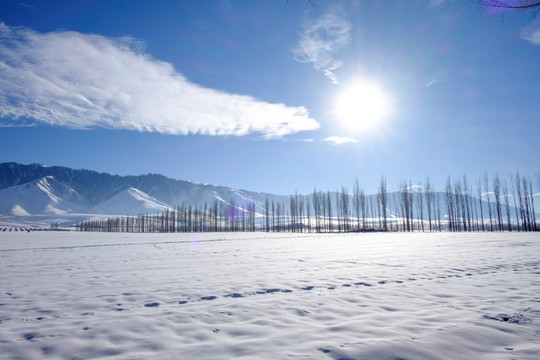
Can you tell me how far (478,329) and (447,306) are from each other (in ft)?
3.97

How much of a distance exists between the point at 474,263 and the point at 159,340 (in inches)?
428

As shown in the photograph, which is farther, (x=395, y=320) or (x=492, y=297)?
(x=492, y=297)

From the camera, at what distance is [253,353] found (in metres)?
3.16

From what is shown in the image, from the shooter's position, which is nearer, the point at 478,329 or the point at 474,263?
the point at 478,329

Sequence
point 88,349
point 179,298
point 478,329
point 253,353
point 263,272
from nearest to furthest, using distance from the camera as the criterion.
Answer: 1. point 253,353
2. point 88,349
3. point 478,329
4. point 179,298
5. point 263,272

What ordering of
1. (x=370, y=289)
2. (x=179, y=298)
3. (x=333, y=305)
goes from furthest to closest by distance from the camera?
(x=370, y=289) < (x=179, y=298) < (x=333, y=305)

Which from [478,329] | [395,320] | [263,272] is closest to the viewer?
[478,329]

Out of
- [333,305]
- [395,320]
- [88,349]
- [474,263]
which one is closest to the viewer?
[88,349]

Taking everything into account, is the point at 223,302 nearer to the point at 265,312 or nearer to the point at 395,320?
the point at 265,312

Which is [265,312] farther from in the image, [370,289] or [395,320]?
[370,289]

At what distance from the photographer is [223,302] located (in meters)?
5.51

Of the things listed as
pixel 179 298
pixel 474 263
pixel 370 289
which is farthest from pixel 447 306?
pixel 474 263

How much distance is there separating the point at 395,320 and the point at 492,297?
2746 mm

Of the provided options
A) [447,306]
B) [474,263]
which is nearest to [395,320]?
[447,306]
